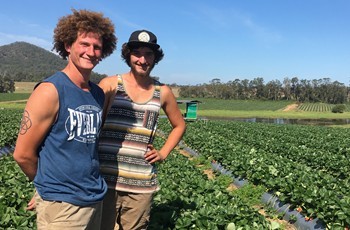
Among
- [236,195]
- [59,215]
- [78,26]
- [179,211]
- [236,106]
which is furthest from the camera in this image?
[236,106]

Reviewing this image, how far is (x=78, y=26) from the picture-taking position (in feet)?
8.27

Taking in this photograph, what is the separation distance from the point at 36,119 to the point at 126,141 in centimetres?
111

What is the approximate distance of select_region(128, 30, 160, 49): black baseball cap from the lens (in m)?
3.08

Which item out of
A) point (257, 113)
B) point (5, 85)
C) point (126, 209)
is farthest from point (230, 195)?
point (5, 85)

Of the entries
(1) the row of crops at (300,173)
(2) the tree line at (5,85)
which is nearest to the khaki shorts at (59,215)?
(1) the row of crops at (300,173)

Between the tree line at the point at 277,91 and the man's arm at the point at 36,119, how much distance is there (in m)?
126

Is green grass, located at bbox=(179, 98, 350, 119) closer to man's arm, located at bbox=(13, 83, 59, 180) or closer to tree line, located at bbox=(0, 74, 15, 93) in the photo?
man's arm, located at bbox=(13, 83, 59, 180)

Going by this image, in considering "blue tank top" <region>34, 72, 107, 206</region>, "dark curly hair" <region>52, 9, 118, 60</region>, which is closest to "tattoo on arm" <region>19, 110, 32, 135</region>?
"blue tank top" <region>34, 72, 107, 206</region>

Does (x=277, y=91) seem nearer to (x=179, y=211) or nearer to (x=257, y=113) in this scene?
(x=257, y=113)

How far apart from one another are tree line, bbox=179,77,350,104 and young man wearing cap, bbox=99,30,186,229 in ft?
411

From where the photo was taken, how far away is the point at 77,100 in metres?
2.41

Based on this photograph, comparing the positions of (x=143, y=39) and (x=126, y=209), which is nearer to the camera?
(x=143, y=39)

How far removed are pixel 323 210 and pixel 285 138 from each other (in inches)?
561

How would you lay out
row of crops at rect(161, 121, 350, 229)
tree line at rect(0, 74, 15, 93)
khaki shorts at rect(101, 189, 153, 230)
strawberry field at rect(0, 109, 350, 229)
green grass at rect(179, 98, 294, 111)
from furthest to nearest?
tree line at rect(0, 74, 15, 93)
green grass at rect(179, 98, 294, 111)
row of crops at rect(161, 121, 350, 229)
strawberry field at rect(0, 109, 350, 229)
khaki shorts at rect(101, 189, 153, 230)
